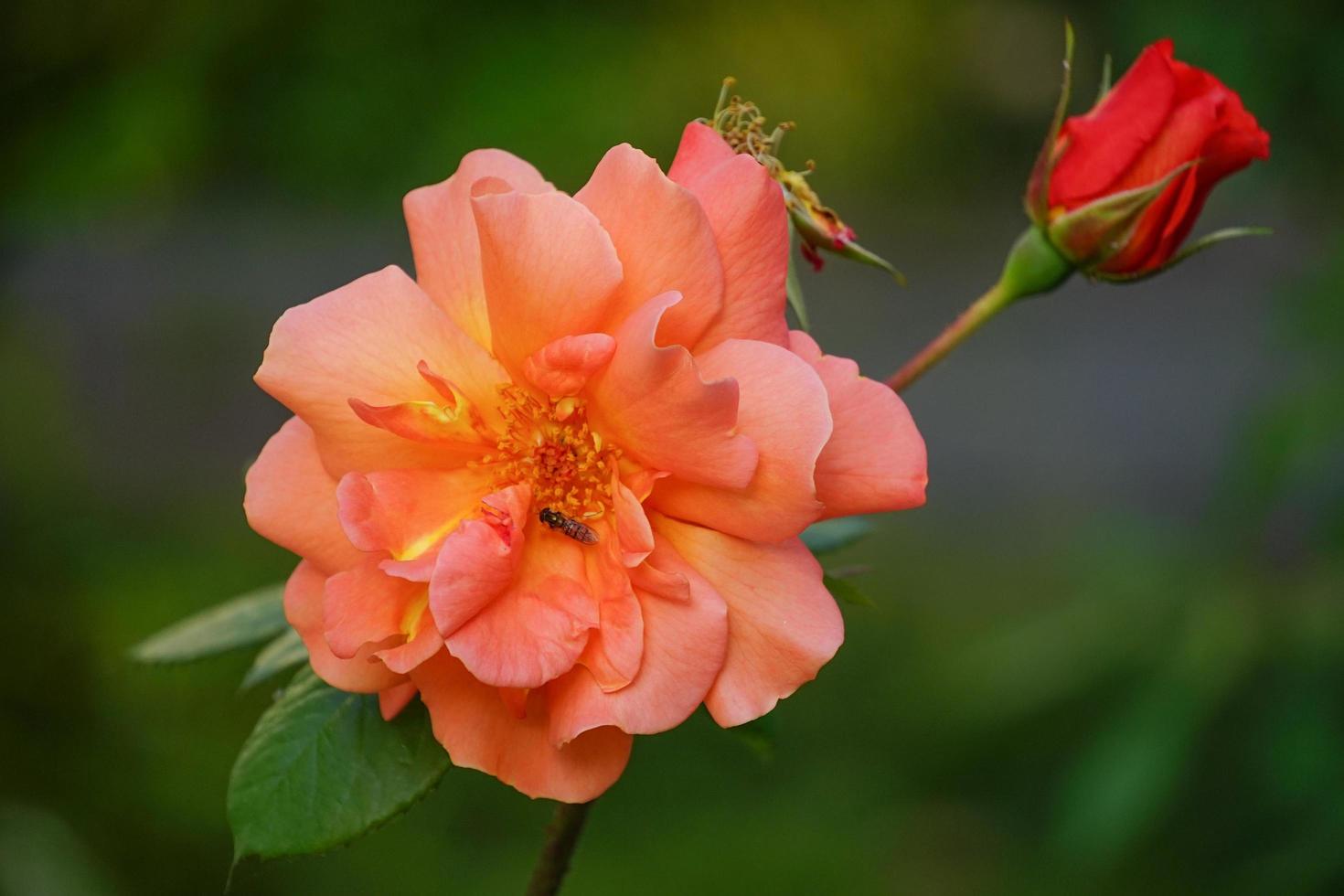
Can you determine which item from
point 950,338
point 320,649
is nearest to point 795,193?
point 950,338

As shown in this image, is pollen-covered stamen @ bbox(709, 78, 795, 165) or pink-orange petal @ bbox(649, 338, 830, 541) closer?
pink-orange petal @ bbox(649, 338, 830, 541)

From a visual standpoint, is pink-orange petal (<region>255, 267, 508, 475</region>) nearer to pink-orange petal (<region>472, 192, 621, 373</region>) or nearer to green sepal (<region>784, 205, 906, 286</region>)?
pink-orange petal (<region>472, 192, 621, 373</region>)

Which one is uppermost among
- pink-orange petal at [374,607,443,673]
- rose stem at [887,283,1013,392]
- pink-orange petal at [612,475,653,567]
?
rose stem at [887,283,1013,392]

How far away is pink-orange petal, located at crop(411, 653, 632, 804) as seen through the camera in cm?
65

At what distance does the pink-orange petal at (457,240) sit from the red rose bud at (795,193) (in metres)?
0.12

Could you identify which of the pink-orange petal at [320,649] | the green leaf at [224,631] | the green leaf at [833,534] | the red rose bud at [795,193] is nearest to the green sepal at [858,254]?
the red rose bud at [795,193]

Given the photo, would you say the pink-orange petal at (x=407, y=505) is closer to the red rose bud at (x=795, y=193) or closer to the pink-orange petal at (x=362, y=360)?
the pink-orange petal at (x=362, y=360)

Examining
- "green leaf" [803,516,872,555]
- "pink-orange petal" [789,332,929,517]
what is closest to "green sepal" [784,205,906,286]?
"pink-orange petal" [789,332,929,517]

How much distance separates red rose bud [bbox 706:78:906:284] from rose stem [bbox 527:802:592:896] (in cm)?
34

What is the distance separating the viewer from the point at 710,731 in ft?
8.24

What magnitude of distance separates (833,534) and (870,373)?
2342 mm

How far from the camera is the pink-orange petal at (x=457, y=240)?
0.70m

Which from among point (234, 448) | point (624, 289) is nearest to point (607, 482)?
point (624, 289)

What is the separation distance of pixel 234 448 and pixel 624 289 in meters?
2.70
